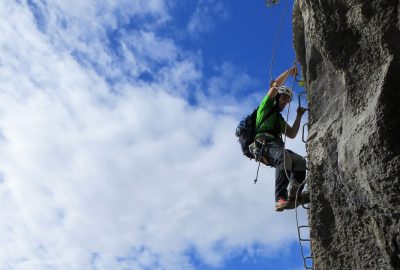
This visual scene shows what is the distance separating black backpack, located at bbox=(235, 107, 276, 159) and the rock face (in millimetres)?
1291

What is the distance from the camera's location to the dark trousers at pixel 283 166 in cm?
734

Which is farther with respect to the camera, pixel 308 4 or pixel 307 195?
pixel 307 195

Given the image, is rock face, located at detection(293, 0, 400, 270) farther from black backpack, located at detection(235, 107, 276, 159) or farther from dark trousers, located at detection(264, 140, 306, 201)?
black backpack, located at detection(235, 107, 276, 159)

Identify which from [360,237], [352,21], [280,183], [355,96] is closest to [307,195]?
[280,183]

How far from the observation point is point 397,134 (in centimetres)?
535

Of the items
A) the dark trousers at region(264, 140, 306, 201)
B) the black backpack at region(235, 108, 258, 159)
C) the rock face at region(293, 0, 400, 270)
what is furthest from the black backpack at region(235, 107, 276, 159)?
the rock face at region(293, 0, 400, 270)

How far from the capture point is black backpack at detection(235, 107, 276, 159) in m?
8.21

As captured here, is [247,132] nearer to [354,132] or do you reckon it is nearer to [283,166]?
[283,166]

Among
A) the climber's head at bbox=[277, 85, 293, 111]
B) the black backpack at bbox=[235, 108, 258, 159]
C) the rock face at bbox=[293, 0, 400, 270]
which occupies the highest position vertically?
the climber's head at bbox=[277, 85, 293, 111]

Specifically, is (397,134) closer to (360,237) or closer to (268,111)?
(360,237)

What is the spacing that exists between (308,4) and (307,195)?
2.52m

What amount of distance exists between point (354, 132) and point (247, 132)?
8.72ft

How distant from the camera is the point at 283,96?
27.0ft

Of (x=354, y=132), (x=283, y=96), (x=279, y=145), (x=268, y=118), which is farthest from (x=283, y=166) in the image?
(x=354, y=132)
